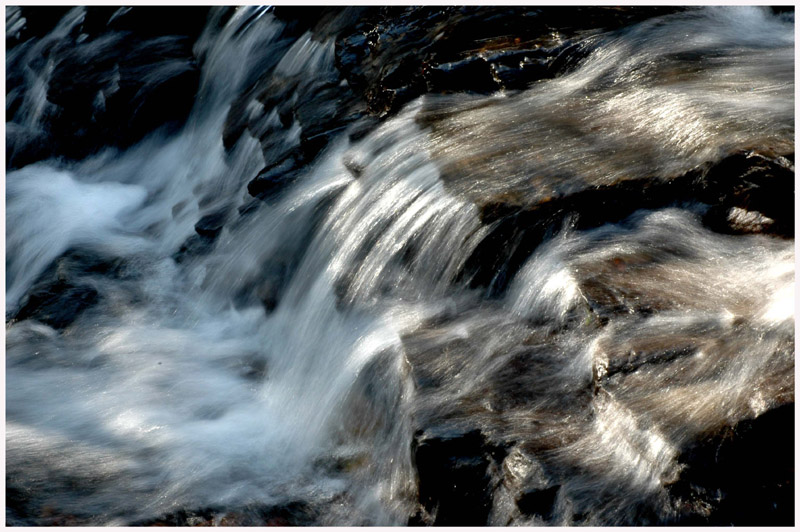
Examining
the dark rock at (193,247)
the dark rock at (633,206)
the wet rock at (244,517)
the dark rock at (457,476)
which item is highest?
the dark rock at (633,206)

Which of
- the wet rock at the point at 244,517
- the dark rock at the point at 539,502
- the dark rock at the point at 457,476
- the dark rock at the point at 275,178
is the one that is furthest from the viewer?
the dark rock at the point at 275,178

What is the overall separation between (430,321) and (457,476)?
3.05 feet

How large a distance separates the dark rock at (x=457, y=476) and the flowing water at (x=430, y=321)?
6 cm

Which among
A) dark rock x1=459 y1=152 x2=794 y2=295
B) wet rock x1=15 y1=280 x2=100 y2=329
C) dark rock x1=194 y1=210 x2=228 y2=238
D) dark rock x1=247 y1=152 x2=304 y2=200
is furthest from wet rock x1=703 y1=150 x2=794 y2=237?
wet rock x1=15 y1=280 x2=100 y2=329

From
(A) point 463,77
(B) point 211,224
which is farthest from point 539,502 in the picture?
(B) point 211,224

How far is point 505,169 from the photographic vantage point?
172 inches

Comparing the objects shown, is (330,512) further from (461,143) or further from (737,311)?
(461,143)

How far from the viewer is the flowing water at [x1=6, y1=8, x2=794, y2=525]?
316 centimetres

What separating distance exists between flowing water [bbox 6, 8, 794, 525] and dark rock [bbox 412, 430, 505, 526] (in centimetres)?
6

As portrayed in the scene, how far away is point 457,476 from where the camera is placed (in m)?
3.15

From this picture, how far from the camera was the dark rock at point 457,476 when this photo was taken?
10.2 ft

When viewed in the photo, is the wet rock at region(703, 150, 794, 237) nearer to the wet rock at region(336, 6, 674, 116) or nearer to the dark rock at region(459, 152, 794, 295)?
the dark rock at region(459, 152, 794, 295)

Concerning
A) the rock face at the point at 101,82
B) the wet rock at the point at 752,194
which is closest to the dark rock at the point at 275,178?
the rock face at the point at 101,82

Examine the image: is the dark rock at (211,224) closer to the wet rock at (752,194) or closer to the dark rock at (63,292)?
the dark rock at (63,292)
